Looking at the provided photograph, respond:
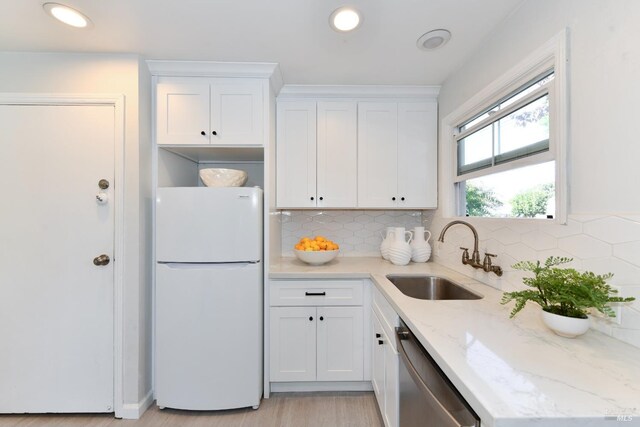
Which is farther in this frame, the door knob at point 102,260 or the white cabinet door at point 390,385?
the door knob at point 102,260

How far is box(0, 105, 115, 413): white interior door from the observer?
170cm

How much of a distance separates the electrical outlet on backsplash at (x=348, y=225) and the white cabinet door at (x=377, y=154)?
1.17ft

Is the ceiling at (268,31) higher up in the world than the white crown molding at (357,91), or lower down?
higher up

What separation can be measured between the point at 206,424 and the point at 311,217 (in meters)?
1.70

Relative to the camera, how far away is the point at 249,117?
190 centimetres

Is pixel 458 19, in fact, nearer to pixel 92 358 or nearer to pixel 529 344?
pixel 529 344

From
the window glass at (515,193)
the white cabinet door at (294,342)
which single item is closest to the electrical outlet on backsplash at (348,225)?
the window glass at (515,193)

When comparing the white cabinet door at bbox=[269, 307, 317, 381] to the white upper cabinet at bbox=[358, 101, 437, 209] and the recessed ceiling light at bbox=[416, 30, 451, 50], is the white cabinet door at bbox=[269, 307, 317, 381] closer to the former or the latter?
the white upper cabinet at bbox=[358, 101, 437, 209]

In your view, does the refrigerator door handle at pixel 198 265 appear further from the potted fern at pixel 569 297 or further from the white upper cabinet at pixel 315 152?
the potted fern at pixel 569 297

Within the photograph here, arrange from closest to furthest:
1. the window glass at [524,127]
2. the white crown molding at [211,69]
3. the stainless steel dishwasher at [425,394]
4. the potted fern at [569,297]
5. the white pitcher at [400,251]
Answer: the stainless steel dishwasher at [425,394] < the potted fern at [569,297] < the window glass at [524,127] < the white crown molding at [211,69] < the white pitcher at [400,251]

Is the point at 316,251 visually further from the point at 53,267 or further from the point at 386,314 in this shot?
the point at 53,267

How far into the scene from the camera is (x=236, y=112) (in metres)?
1.90

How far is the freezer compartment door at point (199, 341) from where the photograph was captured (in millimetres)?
1709

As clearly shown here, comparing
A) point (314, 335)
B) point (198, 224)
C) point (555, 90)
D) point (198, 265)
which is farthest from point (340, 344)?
point (555, 90)
